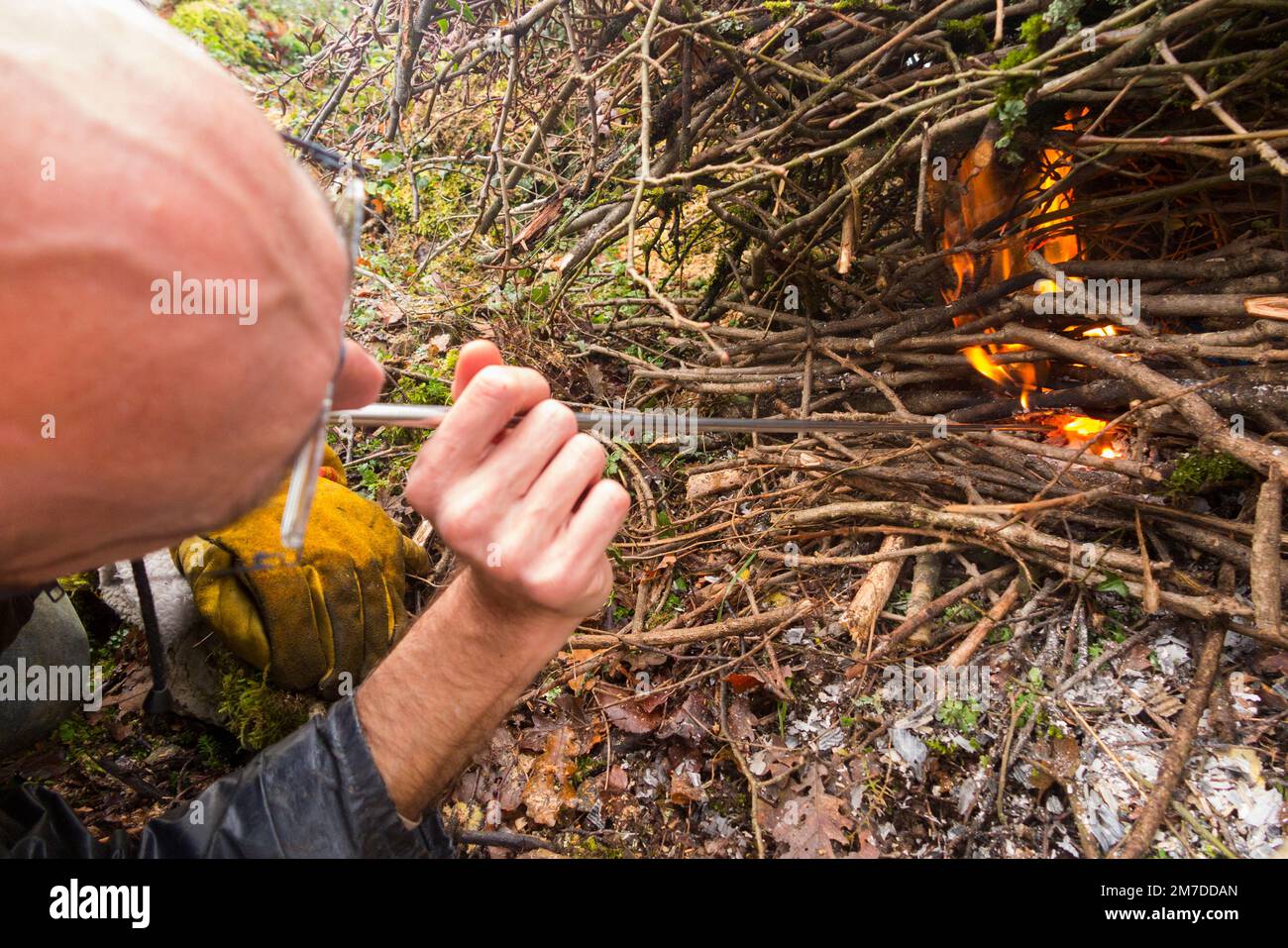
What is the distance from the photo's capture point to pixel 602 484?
1313mm

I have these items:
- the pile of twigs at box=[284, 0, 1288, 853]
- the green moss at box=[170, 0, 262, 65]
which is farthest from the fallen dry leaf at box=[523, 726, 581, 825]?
the green moss at box=[170, 0, 262, 65]

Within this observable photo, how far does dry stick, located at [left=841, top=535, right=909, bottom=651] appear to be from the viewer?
7.77 ft

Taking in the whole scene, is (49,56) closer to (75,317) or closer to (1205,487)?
(75,317)

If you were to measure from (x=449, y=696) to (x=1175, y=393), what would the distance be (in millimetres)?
2155

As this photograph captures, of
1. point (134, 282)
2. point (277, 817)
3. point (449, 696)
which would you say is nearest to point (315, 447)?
point (134, 282)

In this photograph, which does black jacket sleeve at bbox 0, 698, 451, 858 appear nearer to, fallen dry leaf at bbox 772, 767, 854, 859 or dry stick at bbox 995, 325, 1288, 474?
fallen dry leaf at bbox 772, 767, 854, 859

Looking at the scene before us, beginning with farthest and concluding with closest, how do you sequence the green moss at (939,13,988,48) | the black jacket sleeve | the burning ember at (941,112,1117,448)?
the burning ember at (941,112,1117,448), the green moss at (939,13,988,48), the black jacket sleeve

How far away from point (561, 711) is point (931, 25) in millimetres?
2840

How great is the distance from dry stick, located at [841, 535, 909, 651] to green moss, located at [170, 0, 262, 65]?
9103mm

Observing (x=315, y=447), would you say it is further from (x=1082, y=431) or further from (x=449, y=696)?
(x=1082, y=431)

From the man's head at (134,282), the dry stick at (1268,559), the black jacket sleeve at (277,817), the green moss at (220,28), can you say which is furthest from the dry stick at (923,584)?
the green moss at (220,28)

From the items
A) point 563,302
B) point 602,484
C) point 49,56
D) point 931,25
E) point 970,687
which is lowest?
point 970,687

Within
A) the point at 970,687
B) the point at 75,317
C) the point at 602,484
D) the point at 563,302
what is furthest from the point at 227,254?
the point at 563,302
